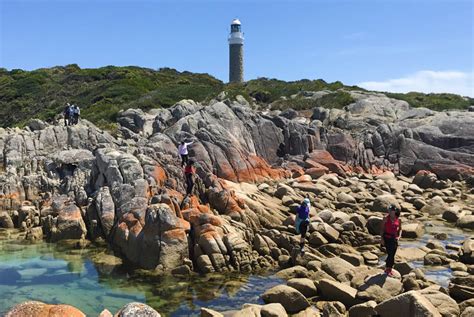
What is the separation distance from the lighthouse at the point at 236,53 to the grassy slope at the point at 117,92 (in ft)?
21.6

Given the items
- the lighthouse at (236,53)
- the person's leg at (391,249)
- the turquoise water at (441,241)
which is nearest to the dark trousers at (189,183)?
the turquoise water at (441,241)

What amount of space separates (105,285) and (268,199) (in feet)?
42.6

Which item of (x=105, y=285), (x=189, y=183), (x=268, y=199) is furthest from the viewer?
(x=268, y=199)

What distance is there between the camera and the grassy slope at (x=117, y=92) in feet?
228

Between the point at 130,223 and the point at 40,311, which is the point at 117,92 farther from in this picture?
the point at 40,311

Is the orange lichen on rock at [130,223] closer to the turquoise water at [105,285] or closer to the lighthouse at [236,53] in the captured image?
the turquoise water at [105,285]

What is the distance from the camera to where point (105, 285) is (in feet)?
63.7

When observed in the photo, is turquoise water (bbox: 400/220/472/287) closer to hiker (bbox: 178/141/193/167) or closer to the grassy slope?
hiker (bbox: 178/141/193/167)

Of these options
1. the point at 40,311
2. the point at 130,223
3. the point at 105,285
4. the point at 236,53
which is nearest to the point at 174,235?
the point at 130,223

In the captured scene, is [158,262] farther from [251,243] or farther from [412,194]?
[412,194]

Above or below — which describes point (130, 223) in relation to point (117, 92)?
below

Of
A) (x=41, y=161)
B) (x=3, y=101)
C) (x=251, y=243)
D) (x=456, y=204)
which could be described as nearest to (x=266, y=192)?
(x=251, y=243)

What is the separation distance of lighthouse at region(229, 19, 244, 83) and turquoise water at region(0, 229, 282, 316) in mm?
83061

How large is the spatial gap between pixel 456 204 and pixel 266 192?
14.6m
